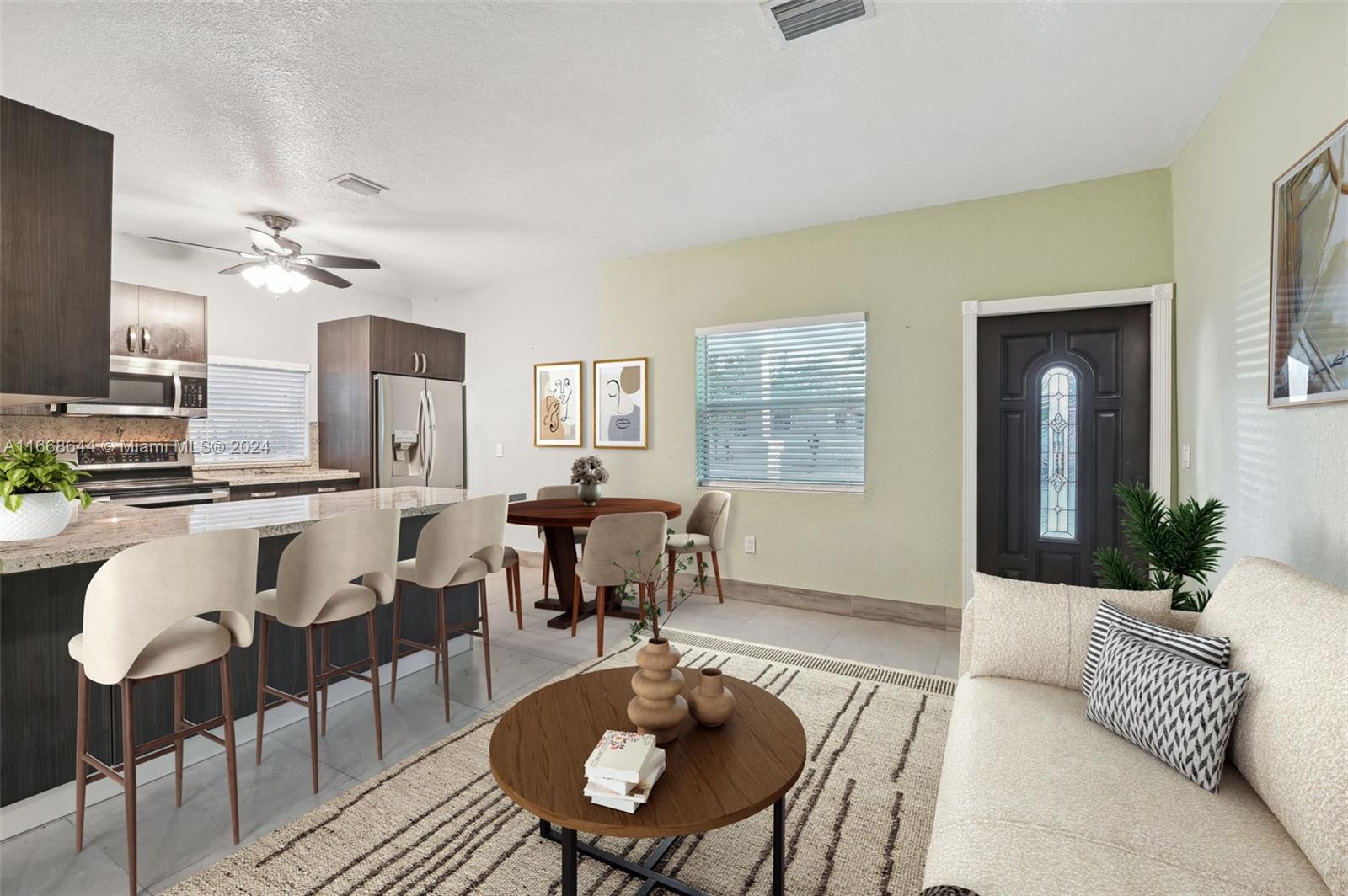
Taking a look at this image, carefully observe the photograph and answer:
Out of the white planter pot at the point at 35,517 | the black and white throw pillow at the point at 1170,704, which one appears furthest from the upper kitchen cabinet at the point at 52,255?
the black and white throw pillow at the point at 1170,704

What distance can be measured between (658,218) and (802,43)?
1.87 metres

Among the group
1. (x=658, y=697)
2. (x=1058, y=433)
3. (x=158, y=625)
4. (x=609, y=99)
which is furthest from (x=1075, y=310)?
(x=158, y=625)

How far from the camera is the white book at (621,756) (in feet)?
4.05

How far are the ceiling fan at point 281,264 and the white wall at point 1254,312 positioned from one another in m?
4.15

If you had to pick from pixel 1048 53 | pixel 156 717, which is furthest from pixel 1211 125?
pixel 156 717

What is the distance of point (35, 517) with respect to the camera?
1.73 metres

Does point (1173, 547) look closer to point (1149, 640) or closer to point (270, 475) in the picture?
point (1149, 640)

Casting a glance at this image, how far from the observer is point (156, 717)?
81.8 inches

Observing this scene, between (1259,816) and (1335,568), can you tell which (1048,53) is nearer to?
(1335,568)

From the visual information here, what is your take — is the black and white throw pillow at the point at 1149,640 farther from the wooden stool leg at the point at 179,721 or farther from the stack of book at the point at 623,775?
the wooden stool leg at the point at 179,721

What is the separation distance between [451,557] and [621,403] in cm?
256

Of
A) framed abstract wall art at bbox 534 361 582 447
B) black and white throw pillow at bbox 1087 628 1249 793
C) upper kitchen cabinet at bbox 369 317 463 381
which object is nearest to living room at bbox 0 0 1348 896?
black and white throw pillow at bbox 1087 628 1249 793

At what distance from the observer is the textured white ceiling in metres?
2.15

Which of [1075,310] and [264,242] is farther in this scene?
[264,242]
